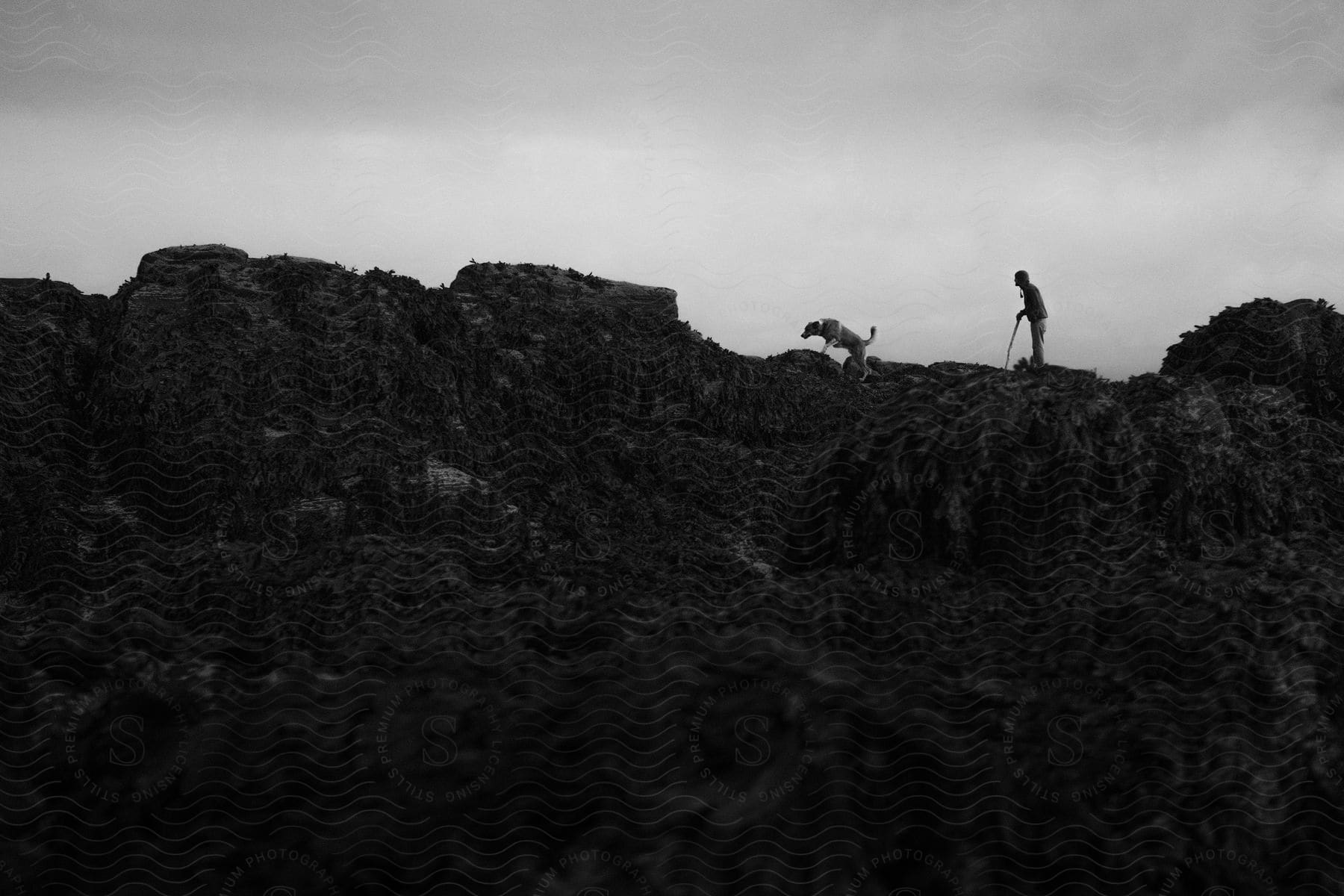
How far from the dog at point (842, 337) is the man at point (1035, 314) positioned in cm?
1852

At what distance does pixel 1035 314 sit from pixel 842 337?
1990cm

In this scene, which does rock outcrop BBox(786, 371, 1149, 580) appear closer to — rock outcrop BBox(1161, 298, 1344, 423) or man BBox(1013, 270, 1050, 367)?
man BBox(1013, 270, 1050, 367)

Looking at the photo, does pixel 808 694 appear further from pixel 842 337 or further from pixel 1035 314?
pixel 842 337

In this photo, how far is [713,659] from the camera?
329 inches

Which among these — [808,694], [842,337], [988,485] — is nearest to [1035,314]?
[988,485]

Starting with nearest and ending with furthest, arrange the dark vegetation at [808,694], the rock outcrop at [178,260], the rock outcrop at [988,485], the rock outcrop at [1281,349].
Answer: the dark vegetation at [808,694], the rock outcrop at [988,485], the rock outcrop at [1281,349], the rock outcrop at [178,260]

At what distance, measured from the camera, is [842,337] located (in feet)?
116

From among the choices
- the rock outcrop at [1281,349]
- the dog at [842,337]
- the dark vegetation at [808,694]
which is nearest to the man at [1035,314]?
the dark vegetation at [808,694]

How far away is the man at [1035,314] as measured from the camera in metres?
15.6

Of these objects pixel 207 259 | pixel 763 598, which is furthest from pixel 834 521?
pixel 207 259

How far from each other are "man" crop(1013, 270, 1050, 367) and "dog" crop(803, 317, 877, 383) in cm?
1852

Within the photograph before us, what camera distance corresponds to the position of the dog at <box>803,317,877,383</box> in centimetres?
3481

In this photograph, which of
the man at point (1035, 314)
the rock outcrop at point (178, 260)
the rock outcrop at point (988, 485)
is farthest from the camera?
the rock outcrop at point (178, 260)

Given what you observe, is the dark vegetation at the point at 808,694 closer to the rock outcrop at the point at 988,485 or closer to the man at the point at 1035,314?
the rock outcrop at the point at 988,485
